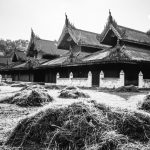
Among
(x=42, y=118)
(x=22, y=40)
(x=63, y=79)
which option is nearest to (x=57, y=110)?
(x=42, y=118)

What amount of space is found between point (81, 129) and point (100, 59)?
1329 cm

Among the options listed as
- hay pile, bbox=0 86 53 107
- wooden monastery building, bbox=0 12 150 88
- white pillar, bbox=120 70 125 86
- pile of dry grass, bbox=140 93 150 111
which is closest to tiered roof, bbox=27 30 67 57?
wooden monastery building, bbox=0 12 150 88

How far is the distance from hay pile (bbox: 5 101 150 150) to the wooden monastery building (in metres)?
12.0

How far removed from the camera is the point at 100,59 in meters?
15.5

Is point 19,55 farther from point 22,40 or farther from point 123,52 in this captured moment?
point 22,40

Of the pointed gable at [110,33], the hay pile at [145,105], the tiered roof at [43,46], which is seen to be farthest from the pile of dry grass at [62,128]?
the tiered roof at [43,46]

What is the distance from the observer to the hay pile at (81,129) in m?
2.29

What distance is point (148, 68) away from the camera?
17328 mm

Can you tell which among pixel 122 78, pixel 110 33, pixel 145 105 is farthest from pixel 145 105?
pixel 110 33

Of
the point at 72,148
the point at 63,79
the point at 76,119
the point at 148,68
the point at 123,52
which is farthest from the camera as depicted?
the point at 63,79

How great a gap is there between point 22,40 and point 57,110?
9265 centimetres

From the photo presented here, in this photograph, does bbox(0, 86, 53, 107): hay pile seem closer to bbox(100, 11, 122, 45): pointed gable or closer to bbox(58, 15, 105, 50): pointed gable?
bbox(100, 11, 122, 45): pointed gable

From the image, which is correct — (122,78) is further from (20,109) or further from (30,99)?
(20,109)

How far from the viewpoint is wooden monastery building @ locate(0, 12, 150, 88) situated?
15508 millimetres
